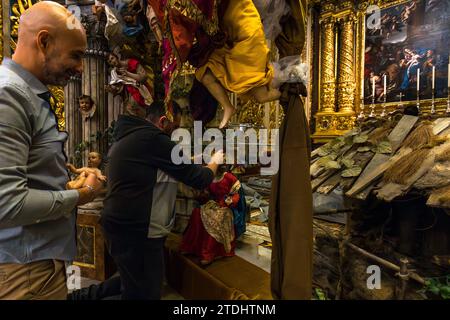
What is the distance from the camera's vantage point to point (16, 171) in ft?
3.28

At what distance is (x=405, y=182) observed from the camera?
2012 millimetres

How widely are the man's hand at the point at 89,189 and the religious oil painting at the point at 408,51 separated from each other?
4981mm

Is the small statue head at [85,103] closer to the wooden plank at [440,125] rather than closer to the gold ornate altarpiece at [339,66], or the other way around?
the wooden plank at [440,125]

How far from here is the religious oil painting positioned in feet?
16.9

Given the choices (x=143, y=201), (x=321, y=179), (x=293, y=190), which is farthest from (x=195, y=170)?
(x=321, y=179)

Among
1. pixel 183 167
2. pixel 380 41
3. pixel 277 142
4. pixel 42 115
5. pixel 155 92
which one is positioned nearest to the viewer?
pixel 42 115

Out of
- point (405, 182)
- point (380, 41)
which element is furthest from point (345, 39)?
point (405, 182)

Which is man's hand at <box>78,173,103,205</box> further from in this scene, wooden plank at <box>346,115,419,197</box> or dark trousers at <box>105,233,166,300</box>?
wooden plank at <box>346,115,419,197</box>

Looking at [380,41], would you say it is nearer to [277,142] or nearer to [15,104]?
[277,142]

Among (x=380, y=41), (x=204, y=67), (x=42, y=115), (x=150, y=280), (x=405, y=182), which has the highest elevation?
(x=380, y=41)

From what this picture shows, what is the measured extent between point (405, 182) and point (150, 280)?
1889mm

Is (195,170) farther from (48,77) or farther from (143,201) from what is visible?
(48,77)

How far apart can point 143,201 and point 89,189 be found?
692 millimetres

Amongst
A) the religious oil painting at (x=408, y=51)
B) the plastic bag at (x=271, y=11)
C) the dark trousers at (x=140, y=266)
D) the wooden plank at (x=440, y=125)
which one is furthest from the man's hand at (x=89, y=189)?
the religious oil painting at (x=408, y=51)
